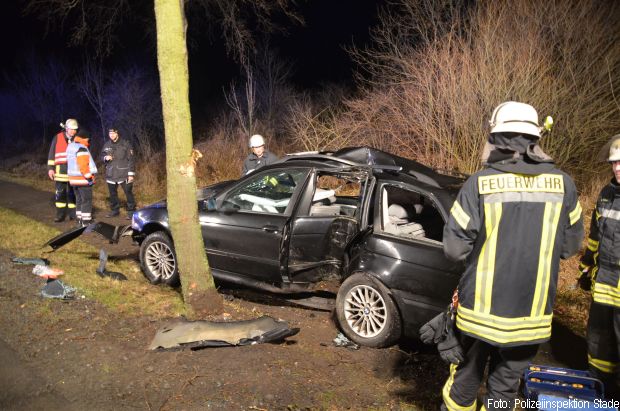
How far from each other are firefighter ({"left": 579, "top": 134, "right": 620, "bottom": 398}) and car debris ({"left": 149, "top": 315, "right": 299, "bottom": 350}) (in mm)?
2423

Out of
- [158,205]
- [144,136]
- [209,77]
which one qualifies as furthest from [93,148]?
[158,205]

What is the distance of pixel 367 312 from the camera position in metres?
4.67

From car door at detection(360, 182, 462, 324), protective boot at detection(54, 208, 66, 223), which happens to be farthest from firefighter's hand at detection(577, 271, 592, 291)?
protective boot at detection(54, 208, 66, 223)

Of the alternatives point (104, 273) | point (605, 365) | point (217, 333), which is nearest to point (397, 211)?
point (217, 333)

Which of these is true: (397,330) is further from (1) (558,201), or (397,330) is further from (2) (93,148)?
(2) (93,148)

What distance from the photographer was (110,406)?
3.51 m

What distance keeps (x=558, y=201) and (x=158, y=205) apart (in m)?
4.83

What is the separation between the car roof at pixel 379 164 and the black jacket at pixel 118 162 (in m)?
5.74

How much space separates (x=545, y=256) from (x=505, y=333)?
1.51ft

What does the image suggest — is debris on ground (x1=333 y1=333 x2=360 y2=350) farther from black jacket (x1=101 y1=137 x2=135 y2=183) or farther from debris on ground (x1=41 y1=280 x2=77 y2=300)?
black jacket (x1=101 y1=137 x2=135 y2=183)

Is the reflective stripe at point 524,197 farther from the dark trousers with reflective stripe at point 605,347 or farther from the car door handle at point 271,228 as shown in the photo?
the car door handle at point 271,228

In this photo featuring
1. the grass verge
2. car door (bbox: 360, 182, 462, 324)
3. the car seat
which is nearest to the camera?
car door (bbox: 360, 182, 462, 324)

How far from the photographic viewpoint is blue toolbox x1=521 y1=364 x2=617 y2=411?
3.12 m

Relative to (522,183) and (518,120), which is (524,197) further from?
(518,120)
